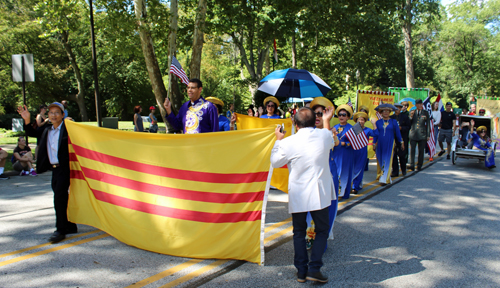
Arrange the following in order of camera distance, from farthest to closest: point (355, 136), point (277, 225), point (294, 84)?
point (294, 84) < point (355, 136) < point (277, 225)

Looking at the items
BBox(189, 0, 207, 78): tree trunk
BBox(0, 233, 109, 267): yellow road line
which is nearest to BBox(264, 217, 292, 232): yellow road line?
BBox(0, 233, 109, 267): yellow road line

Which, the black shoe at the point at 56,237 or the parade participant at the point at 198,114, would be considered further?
the parade participant at the point at 198,114

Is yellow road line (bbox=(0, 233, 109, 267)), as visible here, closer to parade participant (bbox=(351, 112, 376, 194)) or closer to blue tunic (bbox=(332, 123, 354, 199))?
blue tunic (bbox=(332, 123, 354, 199))

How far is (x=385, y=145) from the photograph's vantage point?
8898 mm

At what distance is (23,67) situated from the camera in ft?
33.9

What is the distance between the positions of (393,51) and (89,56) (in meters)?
32.1

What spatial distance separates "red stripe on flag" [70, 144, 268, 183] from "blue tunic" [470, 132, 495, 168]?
32.0 feet

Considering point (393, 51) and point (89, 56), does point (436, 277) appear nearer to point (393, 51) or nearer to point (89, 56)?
point (393, 51)

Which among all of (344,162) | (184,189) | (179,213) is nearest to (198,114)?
(184,189)

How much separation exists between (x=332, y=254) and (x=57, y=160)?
376 cm

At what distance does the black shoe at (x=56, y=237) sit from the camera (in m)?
4.72

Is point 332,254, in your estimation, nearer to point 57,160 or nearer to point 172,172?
point 172,172

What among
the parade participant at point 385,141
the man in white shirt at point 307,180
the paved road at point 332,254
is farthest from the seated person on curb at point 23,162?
the parade participant at point 385,141

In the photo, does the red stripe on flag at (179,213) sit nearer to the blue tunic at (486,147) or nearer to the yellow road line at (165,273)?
the yellow road line at (165,273)
